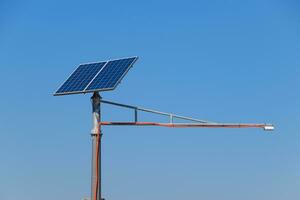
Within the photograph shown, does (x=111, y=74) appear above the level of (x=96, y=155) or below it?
above

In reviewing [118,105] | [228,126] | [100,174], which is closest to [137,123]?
[118,105]

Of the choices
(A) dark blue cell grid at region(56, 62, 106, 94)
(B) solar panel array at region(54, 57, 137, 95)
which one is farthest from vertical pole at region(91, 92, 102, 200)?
(A) dark blue cell grid at region(56, 62, 106, 94)

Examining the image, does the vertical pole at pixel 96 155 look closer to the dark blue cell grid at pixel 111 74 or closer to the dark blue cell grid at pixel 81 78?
the dark blue cell grid at pixel 111 74

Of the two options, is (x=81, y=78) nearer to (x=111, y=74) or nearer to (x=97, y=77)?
(x=97, y=77)

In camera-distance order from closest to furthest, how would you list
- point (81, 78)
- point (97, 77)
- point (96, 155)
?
point (96, 155)
point (97, 77)
point (81, 78)

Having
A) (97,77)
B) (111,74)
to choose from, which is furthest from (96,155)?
(97,77)

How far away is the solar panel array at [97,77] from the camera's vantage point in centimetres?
2003

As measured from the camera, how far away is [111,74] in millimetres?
20797

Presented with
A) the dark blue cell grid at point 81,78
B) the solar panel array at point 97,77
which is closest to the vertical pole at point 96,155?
the solar panel array at point 97,77

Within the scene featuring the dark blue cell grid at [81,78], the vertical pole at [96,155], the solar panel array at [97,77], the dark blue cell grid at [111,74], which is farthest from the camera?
the dark blue cell grid at [81,78]

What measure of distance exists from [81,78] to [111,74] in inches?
61.6

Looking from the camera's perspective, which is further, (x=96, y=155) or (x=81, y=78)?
(x=81, y=78)

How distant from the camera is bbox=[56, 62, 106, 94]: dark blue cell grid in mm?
20995

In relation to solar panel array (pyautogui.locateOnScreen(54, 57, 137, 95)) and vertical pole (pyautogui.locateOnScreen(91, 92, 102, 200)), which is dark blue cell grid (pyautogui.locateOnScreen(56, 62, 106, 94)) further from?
vertical pole (pyautogui.locateOnScreen(91, 92, 102, 200))
